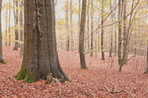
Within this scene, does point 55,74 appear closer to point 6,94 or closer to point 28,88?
point 28,88

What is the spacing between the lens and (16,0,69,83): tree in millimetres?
4564

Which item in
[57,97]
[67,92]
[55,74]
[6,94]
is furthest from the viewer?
[55,74]

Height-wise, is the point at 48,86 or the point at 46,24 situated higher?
the point at 46,24

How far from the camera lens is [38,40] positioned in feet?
15.3

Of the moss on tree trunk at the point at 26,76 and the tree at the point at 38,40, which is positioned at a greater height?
the tree at the point at 38,40

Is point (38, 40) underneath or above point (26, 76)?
above

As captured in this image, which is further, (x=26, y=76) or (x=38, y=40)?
(x=38, y=40)

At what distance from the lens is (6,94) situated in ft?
10.8

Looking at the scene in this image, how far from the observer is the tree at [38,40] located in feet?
15.0

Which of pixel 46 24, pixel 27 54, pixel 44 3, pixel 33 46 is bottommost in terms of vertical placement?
pixel 27 54

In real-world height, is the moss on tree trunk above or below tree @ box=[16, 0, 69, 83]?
below

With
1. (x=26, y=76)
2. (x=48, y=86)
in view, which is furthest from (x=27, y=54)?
(x=48, y=86)

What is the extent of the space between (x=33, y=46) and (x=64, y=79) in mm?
2000

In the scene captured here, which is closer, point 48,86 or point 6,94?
point 6,94
